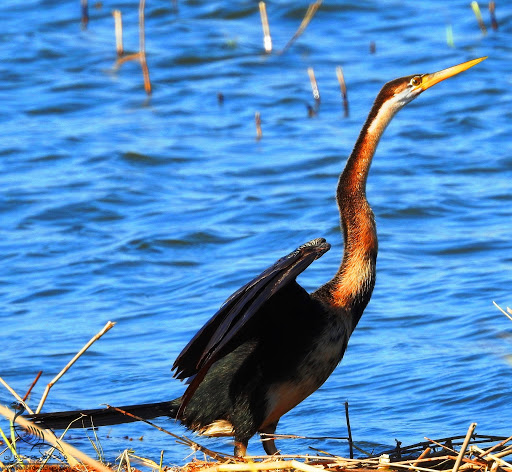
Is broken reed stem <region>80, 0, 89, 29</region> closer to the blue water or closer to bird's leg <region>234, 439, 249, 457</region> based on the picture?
the blue water

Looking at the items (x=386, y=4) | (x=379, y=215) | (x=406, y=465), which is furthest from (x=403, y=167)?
(x=406, y=465)

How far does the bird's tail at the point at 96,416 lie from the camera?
4566mm

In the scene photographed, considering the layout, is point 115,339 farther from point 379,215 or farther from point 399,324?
point 379,215

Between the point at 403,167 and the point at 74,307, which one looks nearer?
the point at 74,307

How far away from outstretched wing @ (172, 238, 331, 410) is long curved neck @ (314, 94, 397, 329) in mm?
403

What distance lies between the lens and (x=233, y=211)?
401 inches

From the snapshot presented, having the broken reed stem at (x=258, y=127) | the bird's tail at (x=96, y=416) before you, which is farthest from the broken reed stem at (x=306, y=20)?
the bird's tail at (x=96, y=416)

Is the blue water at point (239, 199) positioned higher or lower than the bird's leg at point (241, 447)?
lower

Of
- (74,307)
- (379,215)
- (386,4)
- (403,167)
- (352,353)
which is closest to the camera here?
(352,353)

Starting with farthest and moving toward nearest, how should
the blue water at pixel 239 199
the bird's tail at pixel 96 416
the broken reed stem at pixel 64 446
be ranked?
the blue water at pixel 239 199, the bird's tail at pixel 96 416, the broken reed stem at pixel 64 446

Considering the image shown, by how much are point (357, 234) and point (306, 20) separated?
10661mm

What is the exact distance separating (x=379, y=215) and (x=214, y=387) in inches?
214

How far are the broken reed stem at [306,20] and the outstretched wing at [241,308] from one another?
34.9 feet

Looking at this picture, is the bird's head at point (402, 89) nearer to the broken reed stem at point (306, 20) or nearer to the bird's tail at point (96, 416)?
the bird's tail at point (96, 416)
